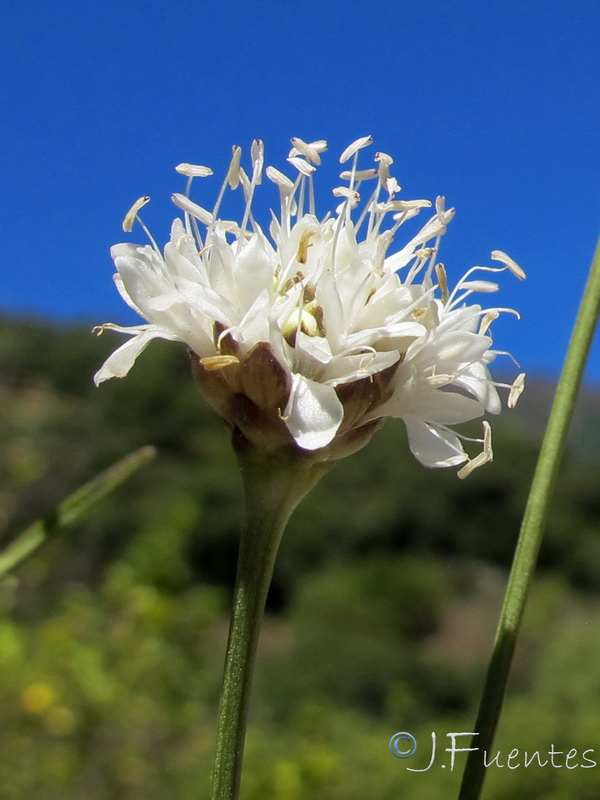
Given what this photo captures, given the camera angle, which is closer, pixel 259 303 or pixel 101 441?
pixel 259 303

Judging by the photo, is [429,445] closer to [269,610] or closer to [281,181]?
[281,181]

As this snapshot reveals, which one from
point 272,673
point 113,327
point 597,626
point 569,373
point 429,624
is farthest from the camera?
point 429,624

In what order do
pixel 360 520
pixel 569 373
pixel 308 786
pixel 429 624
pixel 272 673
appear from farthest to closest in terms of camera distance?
pixel 360 520
pixel 429 624
pixel 272 673
pixel 308 786
pixel 569 373

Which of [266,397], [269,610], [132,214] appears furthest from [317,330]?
[269,610]

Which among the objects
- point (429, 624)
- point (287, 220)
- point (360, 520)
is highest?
point (360, 520)

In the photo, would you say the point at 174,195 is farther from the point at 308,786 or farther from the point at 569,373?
the point at 308,786

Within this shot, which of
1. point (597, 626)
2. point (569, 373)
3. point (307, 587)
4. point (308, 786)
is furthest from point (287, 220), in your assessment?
point (307, 587)

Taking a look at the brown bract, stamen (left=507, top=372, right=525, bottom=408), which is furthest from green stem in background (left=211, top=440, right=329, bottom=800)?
stamen (left=507, top=372, right=525, bottom=408)

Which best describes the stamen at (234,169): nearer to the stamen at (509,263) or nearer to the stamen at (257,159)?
the stamen at (257,159)

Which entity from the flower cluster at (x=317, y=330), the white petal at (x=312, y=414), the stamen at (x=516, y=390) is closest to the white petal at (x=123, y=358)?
the flower cluster at (x=317, y=330)
